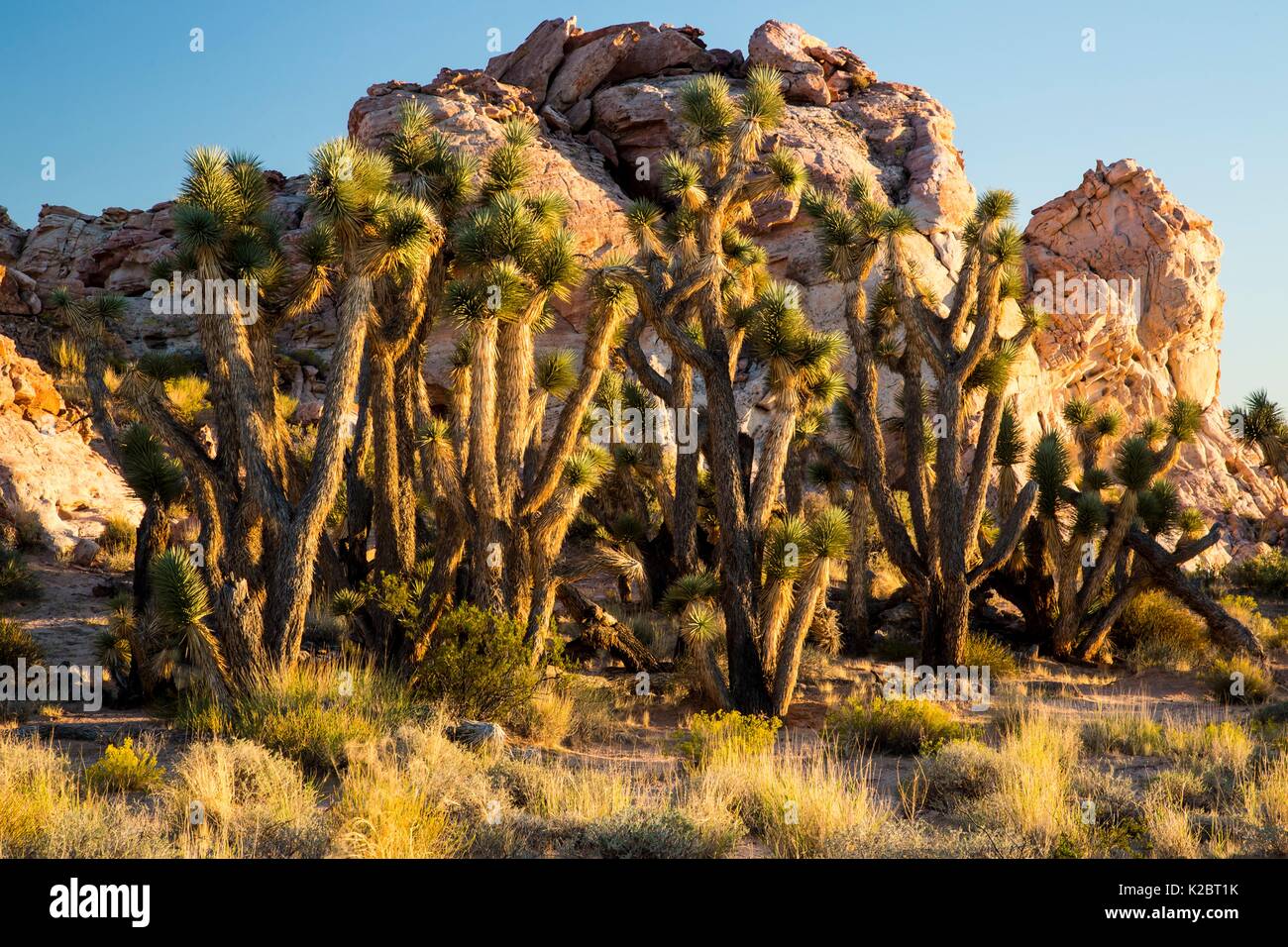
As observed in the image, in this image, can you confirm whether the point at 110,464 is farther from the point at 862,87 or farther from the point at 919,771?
the point at 862,87

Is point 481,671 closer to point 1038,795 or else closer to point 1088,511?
point 1038,795

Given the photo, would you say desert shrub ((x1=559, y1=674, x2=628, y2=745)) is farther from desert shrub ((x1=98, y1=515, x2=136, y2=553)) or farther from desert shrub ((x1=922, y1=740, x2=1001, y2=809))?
desert shrub ((x1=98, y1=515, x2=136, y2=553))

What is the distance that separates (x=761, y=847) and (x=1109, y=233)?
31.5m

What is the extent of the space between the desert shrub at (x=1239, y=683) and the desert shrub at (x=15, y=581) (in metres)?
19.1

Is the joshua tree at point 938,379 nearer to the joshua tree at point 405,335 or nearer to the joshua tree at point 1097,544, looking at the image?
the joshua tree at point 1097,544

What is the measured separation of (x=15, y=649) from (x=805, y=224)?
79.2 ft

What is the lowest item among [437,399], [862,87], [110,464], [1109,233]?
[110,464]

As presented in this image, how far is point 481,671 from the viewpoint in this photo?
10234 millimetres

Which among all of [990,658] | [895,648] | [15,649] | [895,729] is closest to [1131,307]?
[895,648]

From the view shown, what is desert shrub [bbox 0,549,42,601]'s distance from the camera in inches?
631

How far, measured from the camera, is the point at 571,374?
1253 centimetres

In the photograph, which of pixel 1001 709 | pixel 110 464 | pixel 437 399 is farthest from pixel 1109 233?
pixel 110 464

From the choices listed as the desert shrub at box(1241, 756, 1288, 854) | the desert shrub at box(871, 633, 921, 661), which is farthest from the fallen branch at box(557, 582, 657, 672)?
the desert shrub at box(1241, 756, 1288, 854)

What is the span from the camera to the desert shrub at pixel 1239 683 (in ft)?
43.6
